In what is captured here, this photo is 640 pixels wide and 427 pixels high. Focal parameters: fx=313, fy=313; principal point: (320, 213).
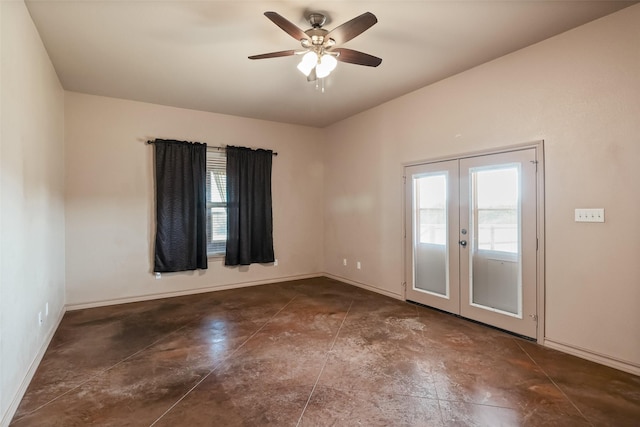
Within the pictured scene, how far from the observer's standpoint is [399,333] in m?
3.34

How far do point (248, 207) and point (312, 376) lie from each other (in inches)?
133

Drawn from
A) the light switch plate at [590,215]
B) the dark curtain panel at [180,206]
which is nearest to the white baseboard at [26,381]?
the dark curtain panel at [180,206]

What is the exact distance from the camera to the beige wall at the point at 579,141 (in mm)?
2535

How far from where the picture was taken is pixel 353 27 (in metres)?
2.31

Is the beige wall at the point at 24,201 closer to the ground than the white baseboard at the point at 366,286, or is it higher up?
higher up

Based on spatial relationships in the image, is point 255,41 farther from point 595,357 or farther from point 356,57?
point 595,357

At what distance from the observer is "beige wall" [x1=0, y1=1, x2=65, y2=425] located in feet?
6.57

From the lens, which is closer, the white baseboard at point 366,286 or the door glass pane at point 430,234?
the door glass pane at point 430,234

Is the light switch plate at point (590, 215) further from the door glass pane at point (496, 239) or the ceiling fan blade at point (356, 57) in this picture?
the ceiling fan blade at point (356, 57)

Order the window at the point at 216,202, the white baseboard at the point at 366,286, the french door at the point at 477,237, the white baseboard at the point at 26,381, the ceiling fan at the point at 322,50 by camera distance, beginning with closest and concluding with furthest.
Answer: the white baseboard at the point at 26,381 → the ceiling fan at the point at 322,50 → the french door at the point at 477,237 → the white baseboard at the point at 366,286 → the window at the point at 216,202

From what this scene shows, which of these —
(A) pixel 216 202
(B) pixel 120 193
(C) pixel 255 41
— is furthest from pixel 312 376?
(B) pixel 120 193

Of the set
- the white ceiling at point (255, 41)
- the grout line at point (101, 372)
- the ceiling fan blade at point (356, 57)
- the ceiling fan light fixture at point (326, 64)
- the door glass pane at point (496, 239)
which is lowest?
the grout line at point (101, 372)

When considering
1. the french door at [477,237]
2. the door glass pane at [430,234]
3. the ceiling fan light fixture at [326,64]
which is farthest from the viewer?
the door glass pane at [430,234]

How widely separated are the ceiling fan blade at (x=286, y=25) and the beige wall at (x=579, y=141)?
221 cm
